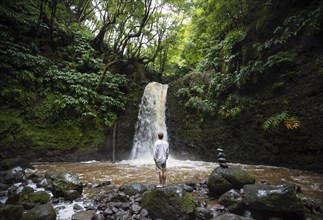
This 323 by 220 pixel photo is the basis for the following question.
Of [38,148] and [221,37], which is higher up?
[221,37]

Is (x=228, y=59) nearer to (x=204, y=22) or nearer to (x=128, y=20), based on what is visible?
(x=204, y=22)

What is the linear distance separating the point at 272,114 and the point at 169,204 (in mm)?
6625

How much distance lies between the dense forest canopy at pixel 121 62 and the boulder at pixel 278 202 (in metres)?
4.50

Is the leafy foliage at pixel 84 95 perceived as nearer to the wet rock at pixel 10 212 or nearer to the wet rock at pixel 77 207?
the wet rock at pixel 77 207

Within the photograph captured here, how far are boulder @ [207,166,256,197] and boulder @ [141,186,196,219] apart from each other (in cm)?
130

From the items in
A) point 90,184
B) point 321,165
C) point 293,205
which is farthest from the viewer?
point 321,165

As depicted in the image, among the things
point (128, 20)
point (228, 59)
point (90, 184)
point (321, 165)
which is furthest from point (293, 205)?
point (128, 20)

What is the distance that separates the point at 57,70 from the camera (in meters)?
11.7

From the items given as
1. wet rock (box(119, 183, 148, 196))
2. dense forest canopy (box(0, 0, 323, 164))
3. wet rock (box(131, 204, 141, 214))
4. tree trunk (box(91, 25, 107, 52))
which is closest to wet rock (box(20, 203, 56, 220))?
wet rock (box(131, 204, 141, 214))

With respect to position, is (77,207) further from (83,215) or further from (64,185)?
(64,185)

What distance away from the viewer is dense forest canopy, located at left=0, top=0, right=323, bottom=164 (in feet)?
29.9

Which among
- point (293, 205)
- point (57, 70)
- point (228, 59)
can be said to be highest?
point (228, 59)

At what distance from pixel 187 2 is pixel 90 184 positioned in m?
14.5

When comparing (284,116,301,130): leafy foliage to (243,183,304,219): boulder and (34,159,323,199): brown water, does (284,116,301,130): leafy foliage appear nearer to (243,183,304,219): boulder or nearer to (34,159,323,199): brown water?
(34,159,323,199): brown water
